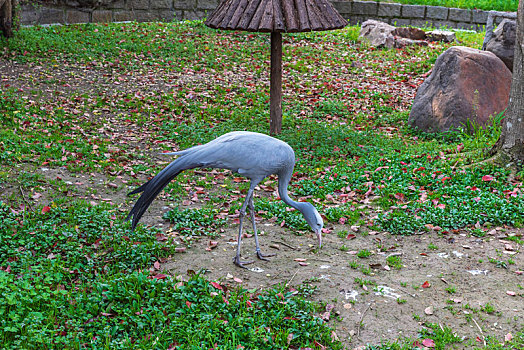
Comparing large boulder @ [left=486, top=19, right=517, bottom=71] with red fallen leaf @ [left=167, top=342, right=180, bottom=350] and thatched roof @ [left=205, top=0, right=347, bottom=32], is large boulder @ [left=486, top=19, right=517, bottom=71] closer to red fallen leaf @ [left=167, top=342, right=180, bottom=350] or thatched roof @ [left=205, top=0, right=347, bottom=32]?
thatched roof @ [left=205, top=0, right=347, bottom=32]

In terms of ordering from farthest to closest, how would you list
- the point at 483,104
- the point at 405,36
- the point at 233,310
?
1. the point at 405,36
2. the point at 483,104
3. the point at 233,310

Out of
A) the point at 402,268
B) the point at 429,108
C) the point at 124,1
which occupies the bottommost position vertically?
the point at 402,268

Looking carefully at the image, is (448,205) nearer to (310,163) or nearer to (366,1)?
(310,163)

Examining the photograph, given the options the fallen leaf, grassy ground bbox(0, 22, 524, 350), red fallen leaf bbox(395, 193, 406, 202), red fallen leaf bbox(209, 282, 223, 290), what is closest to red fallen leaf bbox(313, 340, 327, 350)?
grassy ground bbox(0, 22, 524, 350)

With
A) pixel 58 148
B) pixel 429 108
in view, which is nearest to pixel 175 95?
pixel 58 148

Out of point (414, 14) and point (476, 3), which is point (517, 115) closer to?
point (414, 14)

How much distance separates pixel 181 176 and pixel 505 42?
20.6ft

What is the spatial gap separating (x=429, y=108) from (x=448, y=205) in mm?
3063

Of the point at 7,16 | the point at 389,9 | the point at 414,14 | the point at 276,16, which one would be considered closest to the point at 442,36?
the point at 414,14

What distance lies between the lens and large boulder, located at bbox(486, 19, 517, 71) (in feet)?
29.9

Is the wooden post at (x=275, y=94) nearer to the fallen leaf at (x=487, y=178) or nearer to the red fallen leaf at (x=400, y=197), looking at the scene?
the red fallen leaf at (x=400, y=197)

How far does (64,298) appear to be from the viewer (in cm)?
420

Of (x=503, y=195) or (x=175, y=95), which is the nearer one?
(x=503, y=195)

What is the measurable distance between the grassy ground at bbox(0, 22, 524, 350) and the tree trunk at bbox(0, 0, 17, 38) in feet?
0.80
